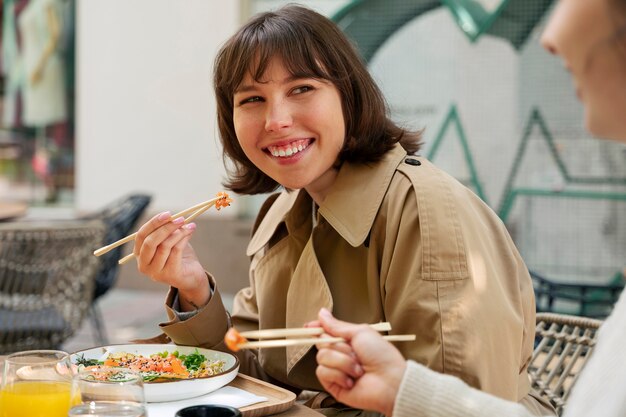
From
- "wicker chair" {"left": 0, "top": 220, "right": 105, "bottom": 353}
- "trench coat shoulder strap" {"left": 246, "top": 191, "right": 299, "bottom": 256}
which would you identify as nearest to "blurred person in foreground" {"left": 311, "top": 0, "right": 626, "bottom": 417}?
"trench coat shoulder strap" {"left": 246, "top": 191, "right": 299, "bottom": 256}

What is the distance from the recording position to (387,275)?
1605 millimetres

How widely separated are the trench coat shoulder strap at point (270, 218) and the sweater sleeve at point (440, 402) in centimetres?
87

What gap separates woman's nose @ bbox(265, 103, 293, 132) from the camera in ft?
5.74

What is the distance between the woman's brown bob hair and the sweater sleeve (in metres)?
0.77

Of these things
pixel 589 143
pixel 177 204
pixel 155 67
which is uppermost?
pixel 155 67

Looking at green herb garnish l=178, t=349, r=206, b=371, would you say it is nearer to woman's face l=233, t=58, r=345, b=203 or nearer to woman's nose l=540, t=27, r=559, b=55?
woman's face l=233, t=58, r=345, b=203

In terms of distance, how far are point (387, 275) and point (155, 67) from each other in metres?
6.10

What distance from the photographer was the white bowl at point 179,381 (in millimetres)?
1408

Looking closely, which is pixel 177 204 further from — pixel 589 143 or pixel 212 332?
pixel 212 332

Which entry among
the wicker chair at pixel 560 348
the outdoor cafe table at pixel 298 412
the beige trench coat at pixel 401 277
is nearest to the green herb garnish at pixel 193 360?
the beige trench coat at pixel 401 277

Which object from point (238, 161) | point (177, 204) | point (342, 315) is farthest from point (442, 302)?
point (177, 204)

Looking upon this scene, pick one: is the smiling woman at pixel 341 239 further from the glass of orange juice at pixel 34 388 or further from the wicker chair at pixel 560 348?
the glass of orange juice at pixel 34 388

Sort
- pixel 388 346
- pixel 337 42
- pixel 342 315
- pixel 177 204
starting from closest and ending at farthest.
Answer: pixel 388 346 < pixel 342 315 < pixel 337 42 < pixel 177 204

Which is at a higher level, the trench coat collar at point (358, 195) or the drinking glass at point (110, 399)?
the trench coat collar at point (358, 195)
